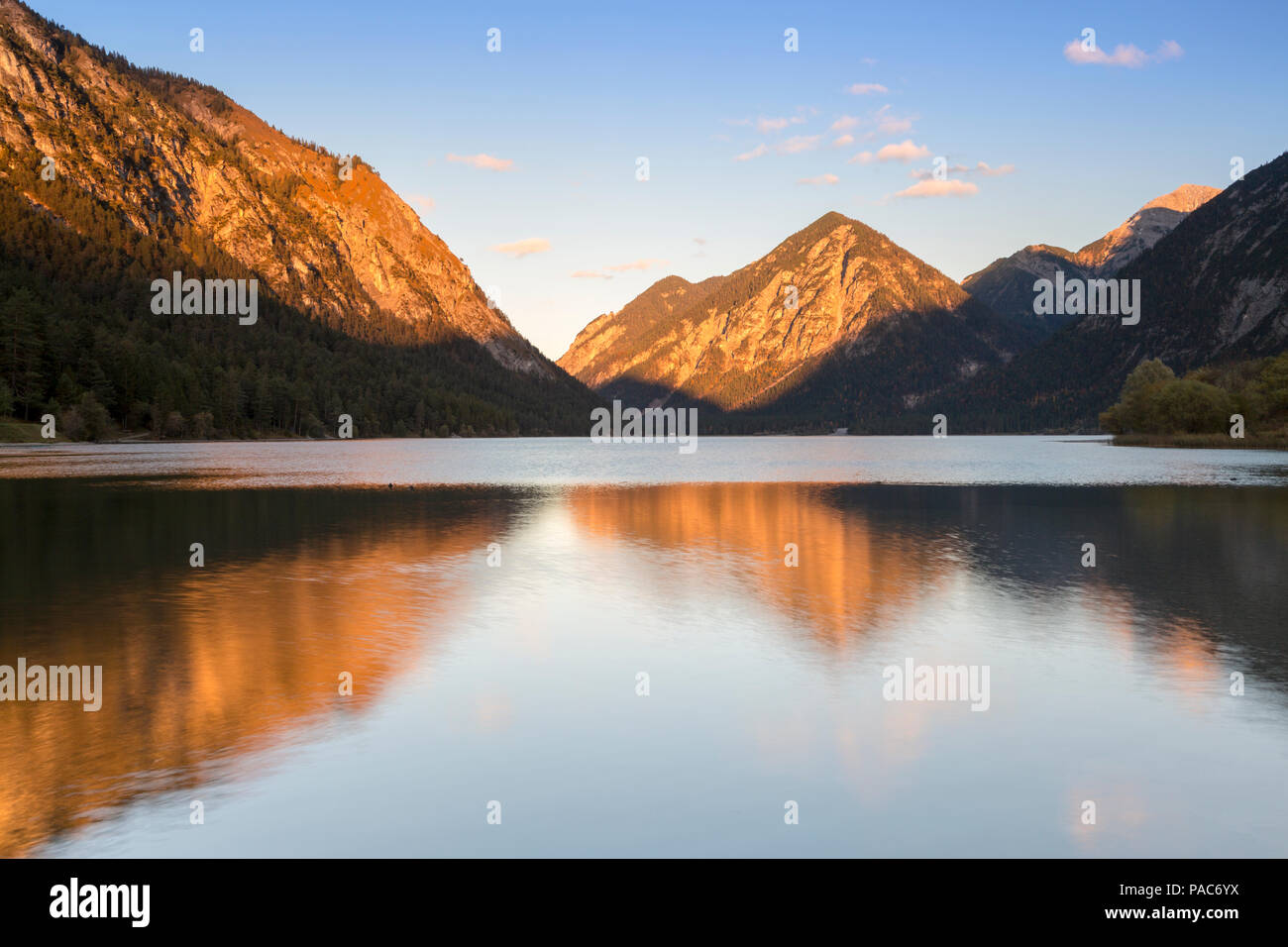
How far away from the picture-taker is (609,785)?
37.2 feet

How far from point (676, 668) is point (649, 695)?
1928mm

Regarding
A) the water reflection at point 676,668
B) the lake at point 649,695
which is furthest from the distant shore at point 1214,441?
the lake at point 649,695

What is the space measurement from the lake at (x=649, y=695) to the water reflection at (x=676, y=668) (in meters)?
0.07

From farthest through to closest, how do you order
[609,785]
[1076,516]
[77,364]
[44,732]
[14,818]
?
[77,364]
[1076,516]
[44,732]
[609,785]
[14,818]

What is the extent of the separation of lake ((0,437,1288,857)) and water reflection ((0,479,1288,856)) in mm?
74

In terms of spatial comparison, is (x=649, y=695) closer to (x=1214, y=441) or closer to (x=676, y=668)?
(x=676, y=668)

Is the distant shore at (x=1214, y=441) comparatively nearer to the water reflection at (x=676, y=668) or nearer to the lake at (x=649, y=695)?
the water reflection at (x=676, y=668)

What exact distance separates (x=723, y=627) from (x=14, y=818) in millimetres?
13777

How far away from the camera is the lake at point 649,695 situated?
10195mm

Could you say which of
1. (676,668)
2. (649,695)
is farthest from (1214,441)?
(649,695)

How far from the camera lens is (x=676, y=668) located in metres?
17.4
